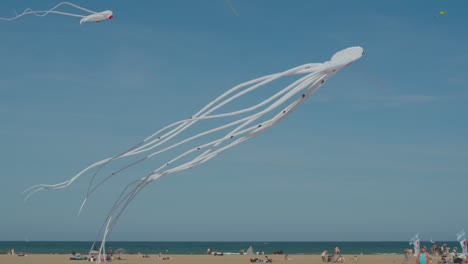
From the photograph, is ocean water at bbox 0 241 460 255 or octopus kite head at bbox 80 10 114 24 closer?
octopus kite head at bbox 80 10 114 24

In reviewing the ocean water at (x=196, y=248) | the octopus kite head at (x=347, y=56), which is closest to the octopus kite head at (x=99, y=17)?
the octopus kite head at (x=347, y=56)

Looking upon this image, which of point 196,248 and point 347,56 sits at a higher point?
point 196,248

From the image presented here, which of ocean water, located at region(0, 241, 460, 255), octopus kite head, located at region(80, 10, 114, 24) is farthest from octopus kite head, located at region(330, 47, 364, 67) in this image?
ocean water, located at region(0, 241, 460, 255)

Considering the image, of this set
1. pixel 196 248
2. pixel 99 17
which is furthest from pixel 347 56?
pixel 196 248

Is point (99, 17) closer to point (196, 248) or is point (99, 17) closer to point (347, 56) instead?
point (347, 56)

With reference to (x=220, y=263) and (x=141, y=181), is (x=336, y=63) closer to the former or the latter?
(x=141, y=181)

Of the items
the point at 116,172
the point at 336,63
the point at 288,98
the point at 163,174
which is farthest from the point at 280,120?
the point at 116,172

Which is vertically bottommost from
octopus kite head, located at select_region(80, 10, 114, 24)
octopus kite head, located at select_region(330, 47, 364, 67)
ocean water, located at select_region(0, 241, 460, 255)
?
octopus kite head, located at select_region(330, 47, 364, 67)

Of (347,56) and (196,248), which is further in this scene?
(196,248)

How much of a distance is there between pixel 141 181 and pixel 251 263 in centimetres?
3147

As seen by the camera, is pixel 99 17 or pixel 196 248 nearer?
pixel 99 17

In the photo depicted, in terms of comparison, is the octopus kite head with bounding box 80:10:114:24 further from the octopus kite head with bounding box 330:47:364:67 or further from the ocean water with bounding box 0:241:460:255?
the ocean water with bounding box 0:241:460:255

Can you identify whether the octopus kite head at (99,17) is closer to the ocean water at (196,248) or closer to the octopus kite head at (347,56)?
the octopus kite head at (347,56)

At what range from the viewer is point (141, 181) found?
7.19 m
